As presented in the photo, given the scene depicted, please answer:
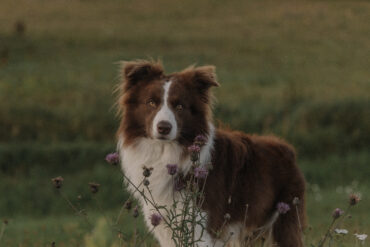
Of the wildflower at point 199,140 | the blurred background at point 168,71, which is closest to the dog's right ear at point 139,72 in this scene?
the blurred background at point 168,71

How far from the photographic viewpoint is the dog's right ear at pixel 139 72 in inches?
221

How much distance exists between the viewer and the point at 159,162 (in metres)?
5.58

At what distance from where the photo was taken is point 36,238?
9.38m

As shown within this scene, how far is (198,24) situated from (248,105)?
14518mm

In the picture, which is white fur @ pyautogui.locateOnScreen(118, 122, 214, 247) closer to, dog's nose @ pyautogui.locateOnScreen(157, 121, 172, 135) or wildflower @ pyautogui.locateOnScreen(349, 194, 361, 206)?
dog's nose @ pyautogui.locateOnScreen(157, 121, 172, 135)

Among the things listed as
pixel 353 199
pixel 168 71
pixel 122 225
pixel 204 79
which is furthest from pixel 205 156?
pixel 168 71

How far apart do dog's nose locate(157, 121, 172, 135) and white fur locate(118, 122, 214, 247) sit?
1.38 feet

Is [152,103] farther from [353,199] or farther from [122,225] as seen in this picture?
[122,225]

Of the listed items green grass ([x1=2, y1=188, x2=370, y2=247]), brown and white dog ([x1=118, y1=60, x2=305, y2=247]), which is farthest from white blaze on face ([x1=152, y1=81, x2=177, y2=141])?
green grass ([x1=2, y1=188, x2=370, y2=247])

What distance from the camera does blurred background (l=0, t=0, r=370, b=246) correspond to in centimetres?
1370

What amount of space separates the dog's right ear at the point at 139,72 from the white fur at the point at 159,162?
1.80 feet

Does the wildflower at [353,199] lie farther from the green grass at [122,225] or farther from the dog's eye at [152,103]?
the green grass at [122,225]

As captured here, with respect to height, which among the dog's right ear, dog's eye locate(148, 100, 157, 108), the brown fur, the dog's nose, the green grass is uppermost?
the dog's right ear

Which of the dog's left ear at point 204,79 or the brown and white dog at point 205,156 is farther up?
the dog's left ear at point 204,79
